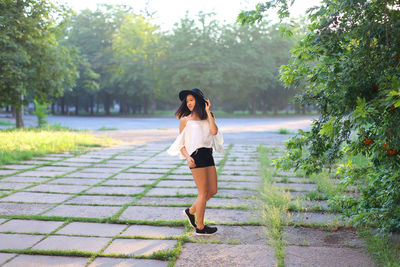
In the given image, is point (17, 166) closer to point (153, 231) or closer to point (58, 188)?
point (58, 188)

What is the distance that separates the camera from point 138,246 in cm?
356

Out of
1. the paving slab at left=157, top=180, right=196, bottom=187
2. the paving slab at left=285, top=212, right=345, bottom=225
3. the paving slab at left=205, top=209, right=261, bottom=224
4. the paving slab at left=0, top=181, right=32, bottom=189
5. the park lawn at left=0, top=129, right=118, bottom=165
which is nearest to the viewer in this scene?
the paving slab at left=285, top=212, right=345, bottom=225

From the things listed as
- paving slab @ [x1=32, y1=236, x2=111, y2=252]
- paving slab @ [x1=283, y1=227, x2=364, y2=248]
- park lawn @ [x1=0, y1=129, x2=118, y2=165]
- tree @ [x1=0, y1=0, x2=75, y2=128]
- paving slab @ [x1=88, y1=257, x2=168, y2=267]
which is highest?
tree @ [x1=0, y1=0, x2=75, y2=128]

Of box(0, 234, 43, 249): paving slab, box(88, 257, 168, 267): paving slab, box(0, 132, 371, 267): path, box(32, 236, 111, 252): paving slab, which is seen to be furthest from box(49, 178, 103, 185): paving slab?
box(88, 257, 168, 267): paving slab

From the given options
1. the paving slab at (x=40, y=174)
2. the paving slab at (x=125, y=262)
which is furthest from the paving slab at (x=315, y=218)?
the paving slab at (x=40, y=174)

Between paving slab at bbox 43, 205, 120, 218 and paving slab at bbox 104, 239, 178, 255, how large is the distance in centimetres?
97

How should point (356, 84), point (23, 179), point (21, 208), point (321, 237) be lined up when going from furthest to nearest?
1. point (23, 179)
2. point (21, 208)
3. point (321, 237)
4. point (356, 84)

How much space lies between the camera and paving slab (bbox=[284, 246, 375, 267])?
3.17 metres

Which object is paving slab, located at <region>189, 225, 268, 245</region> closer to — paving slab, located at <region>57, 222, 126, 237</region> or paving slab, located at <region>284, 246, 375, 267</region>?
paving slab, located at <region>284, 246, 375, 267</region>

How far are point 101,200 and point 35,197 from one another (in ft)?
3.24

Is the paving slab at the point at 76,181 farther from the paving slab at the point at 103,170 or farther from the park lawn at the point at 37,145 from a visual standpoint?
the park lawn at the point at 37,145

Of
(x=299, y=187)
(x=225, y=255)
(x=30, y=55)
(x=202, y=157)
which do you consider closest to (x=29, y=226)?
(x=202, y=157)

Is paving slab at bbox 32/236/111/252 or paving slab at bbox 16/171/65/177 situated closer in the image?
paving slab at bbox 32/236/111/252

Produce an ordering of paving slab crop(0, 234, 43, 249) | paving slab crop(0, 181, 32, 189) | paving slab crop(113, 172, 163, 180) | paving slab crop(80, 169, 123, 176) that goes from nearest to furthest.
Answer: paving slab crop(0, 234, 43, 249) < paving slab crop(0, 181, 32, 189) < paving slab crop(113, 172, 163, 180) < paving slab crop(80, 169, 123, 176)
